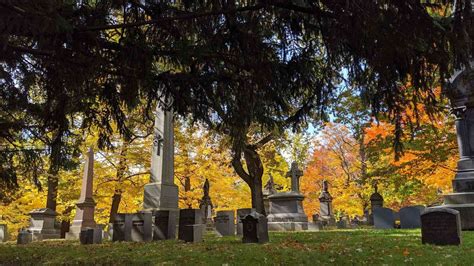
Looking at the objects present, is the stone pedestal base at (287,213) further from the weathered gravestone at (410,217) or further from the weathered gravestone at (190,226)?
the weathered gravestone at (190,226)

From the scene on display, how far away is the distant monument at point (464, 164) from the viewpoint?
402 inches

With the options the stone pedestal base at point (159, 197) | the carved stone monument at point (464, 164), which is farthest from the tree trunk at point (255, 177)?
the carved stone monument at point (464, 164)

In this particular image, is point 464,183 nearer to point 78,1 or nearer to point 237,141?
point 237,141

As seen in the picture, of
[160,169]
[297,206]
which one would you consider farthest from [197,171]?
[160,169]

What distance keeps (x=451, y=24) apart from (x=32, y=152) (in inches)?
301

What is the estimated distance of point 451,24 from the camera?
12.9ft

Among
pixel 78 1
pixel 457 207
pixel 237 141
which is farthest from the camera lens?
pixel 457 207

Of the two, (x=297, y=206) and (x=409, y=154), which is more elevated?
(x=409, y=154)

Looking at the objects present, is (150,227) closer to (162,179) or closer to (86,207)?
(162,179)

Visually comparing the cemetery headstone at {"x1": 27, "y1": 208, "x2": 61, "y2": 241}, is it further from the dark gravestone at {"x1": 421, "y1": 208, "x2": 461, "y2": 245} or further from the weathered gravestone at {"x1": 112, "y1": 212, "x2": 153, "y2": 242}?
the dark gravestone at {"x1": 421, "y1": 208, "x2": 461, "y2": 245}

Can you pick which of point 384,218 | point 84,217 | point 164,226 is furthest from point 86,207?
point 384,218

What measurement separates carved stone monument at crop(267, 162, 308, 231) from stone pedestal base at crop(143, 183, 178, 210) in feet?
18.5

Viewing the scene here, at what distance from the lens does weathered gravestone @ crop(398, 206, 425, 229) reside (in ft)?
47.0

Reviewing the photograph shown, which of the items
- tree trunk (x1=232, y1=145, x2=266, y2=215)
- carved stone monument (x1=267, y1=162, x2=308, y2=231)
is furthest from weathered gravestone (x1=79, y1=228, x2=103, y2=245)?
carved stone monument (x1=267, y1=162, x2=308, y2=231)
